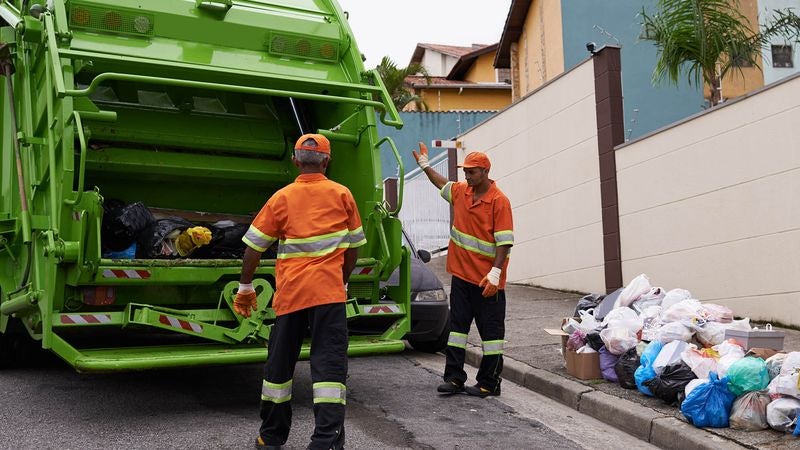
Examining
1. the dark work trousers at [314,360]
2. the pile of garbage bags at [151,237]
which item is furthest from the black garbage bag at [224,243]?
the dark work trousers at [314,360]

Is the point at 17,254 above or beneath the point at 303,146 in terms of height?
beneath

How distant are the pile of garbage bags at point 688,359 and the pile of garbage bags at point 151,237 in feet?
8.33

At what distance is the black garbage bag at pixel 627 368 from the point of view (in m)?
5.25

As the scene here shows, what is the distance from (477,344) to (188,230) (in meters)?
3.02

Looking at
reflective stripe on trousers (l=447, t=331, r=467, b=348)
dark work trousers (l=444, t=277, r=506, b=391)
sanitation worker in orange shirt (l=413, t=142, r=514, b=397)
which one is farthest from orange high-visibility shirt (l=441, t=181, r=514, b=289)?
reflective stripe on trousers (l=447, t=331, r=467, b=348)

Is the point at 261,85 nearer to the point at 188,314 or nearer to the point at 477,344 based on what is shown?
the point at 188,314

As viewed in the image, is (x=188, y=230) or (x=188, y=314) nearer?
(x=188, y=314)

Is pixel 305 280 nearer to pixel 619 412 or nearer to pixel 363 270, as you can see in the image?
pixel 363 270

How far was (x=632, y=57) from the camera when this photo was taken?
56.1 ft

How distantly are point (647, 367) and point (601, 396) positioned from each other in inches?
13.2

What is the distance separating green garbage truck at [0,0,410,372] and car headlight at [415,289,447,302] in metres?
1.30

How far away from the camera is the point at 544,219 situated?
11.0m

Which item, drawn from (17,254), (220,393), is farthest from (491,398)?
(17,254)

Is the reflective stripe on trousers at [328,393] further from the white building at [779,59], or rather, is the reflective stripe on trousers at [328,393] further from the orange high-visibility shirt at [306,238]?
the white building at [779,59]
